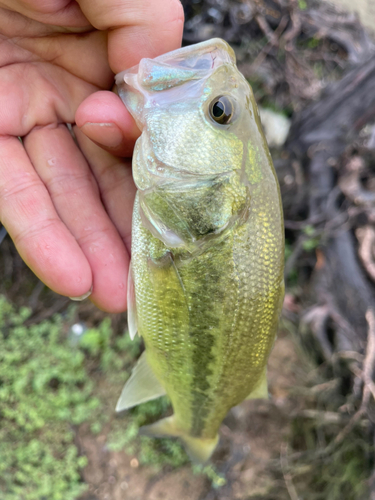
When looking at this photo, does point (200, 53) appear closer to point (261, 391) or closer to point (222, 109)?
point (222, 109)

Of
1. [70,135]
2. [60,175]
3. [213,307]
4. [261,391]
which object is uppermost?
[70,135]

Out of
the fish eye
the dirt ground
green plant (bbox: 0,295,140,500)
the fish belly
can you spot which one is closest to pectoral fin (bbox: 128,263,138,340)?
the fish belly

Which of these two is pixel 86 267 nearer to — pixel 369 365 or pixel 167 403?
pixel 167 403

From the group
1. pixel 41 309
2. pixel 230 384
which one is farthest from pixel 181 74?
pixel 41 309

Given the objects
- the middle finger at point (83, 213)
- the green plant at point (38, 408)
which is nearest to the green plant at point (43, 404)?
the green plant at point (38, 408)

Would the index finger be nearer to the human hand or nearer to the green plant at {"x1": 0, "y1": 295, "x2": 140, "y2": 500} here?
the human hand

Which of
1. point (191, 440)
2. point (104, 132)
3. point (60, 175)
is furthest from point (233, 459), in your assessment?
point (104, 132)
